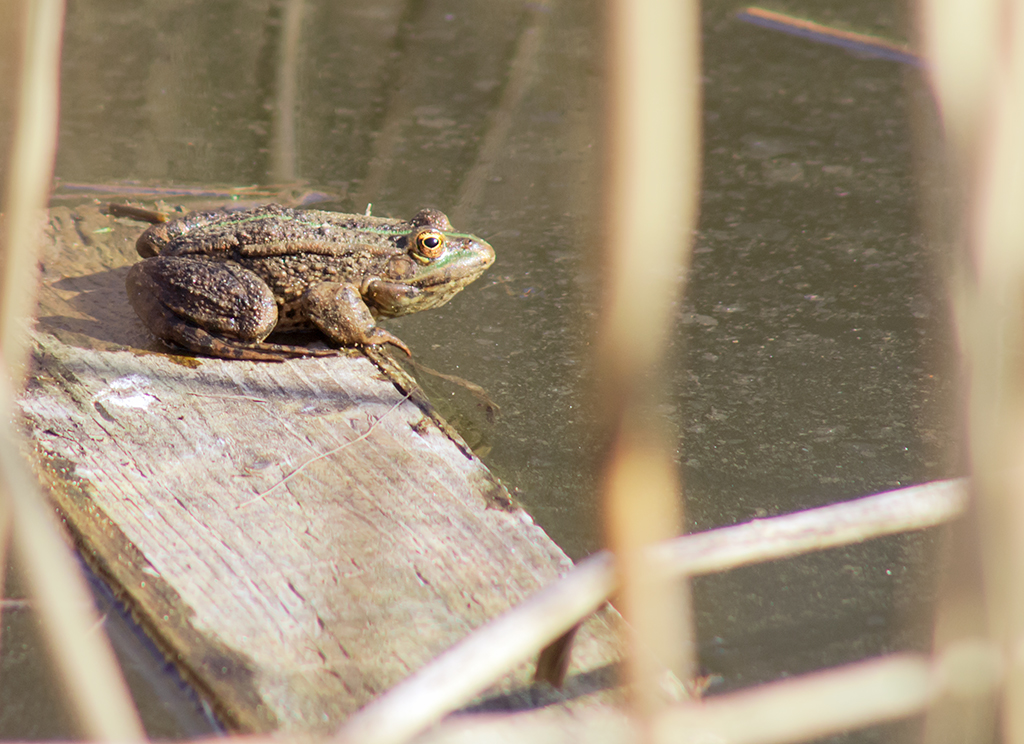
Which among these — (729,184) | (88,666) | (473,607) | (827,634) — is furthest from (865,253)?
(88,666)

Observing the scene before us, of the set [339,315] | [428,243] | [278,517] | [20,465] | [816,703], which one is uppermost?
[20,465]

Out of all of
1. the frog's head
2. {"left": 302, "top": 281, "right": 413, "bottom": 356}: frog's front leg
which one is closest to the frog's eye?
the frog's head

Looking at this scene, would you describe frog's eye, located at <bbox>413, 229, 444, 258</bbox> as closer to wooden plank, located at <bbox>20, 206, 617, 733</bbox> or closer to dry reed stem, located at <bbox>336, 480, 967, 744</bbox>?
wooden plank, located at <bbox>20, 206, 617, 733</bbox>

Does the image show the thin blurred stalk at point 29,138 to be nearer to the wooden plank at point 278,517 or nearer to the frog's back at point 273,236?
the wooden plank at point 278,517

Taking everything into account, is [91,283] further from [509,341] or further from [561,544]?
[561,544]

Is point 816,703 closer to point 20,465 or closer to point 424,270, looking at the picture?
point 20,465

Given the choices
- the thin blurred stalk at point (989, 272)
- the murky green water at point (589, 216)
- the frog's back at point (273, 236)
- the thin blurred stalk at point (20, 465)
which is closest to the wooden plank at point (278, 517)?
the murky green water at point (589, 216)

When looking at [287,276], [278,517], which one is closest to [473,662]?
[278,517]
